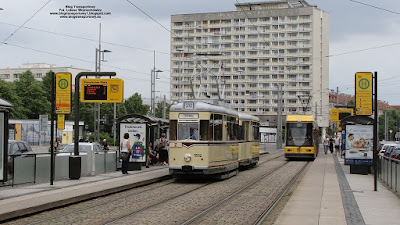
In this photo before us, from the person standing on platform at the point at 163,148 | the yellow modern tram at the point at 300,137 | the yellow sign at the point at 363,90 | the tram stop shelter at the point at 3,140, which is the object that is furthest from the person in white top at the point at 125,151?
the yellow modern tram at the point at 300,137

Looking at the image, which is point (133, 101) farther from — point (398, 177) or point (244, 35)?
point (398, 177)

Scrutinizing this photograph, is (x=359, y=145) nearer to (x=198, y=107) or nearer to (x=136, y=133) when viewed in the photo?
(x=198, y=107)

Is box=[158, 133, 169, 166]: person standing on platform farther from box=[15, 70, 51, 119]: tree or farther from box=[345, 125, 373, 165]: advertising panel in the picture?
box=[15, 70, 51, 119]: tree

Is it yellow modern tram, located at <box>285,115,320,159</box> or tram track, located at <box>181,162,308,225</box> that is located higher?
yellow modern tram, located at <box>285,115,320,159</box>

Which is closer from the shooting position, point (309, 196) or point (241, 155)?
point (309, 196)

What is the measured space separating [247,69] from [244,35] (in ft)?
24.7

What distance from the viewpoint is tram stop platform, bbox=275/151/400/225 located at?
38.7ft

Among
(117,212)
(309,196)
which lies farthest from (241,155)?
(117,212)

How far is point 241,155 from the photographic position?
90.6 feet

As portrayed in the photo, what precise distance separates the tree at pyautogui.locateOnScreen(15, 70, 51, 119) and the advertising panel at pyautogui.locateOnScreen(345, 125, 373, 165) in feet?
211

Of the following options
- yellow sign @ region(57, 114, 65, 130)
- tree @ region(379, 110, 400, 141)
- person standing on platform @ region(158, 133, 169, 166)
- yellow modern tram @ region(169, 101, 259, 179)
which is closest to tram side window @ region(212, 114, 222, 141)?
yellow modern tram @ region(169, 101, 259, 179)

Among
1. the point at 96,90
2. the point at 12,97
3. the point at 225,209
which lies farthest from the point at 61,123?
the point at 12,97

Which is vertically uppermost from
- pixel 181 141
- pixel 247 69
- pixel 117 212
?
pixel 247 69

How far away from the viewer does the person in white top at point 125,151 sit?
23.1m
